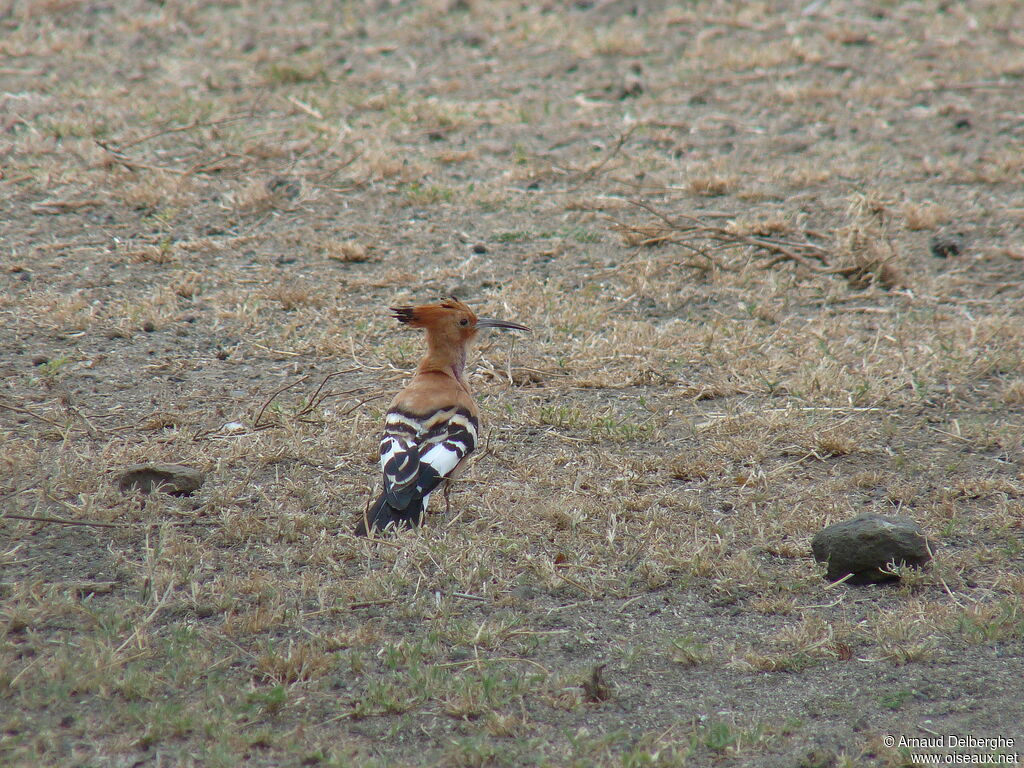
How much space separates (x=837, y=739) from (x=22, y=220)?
19.7ft

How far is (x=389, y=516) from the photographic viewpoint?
450 cm

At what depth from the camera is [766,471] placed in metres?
5.18

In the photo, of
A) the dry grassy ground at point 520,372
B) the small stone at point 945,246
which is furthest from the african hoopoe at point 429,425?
the small stone at point 945,246

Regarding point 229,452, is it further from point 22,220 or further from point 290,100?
point 290,100

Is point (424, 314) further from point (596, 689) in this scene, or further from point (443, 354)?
point (596, 689)

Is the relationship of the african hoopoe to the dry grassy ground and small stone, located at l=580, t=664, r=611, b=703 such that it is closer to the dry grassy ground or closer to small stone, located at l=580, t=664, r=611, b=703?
the dry grassy ground

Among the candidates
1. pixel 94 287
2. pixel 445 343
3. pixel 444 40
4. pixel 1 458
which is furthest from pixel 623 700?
pixel 444 40

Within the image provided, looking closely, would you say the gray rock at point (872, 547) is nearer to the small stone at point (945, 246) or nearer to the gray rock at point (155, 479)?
the gray rock at point (155, 479)

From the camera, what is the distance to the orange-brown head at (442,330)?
17.5 feet

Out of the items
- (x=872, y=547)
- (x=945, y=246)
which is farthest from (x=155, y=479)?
(x=945, y=246)

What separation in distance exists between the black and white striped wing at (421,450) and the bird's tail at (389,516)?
33mm

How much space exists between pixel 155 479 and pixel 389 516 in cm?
99

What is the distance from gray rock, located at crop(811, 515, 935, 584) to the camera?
4277 millimetres

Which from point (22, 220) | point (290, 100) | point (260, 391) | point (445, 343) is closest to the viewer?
point (445, 343)
